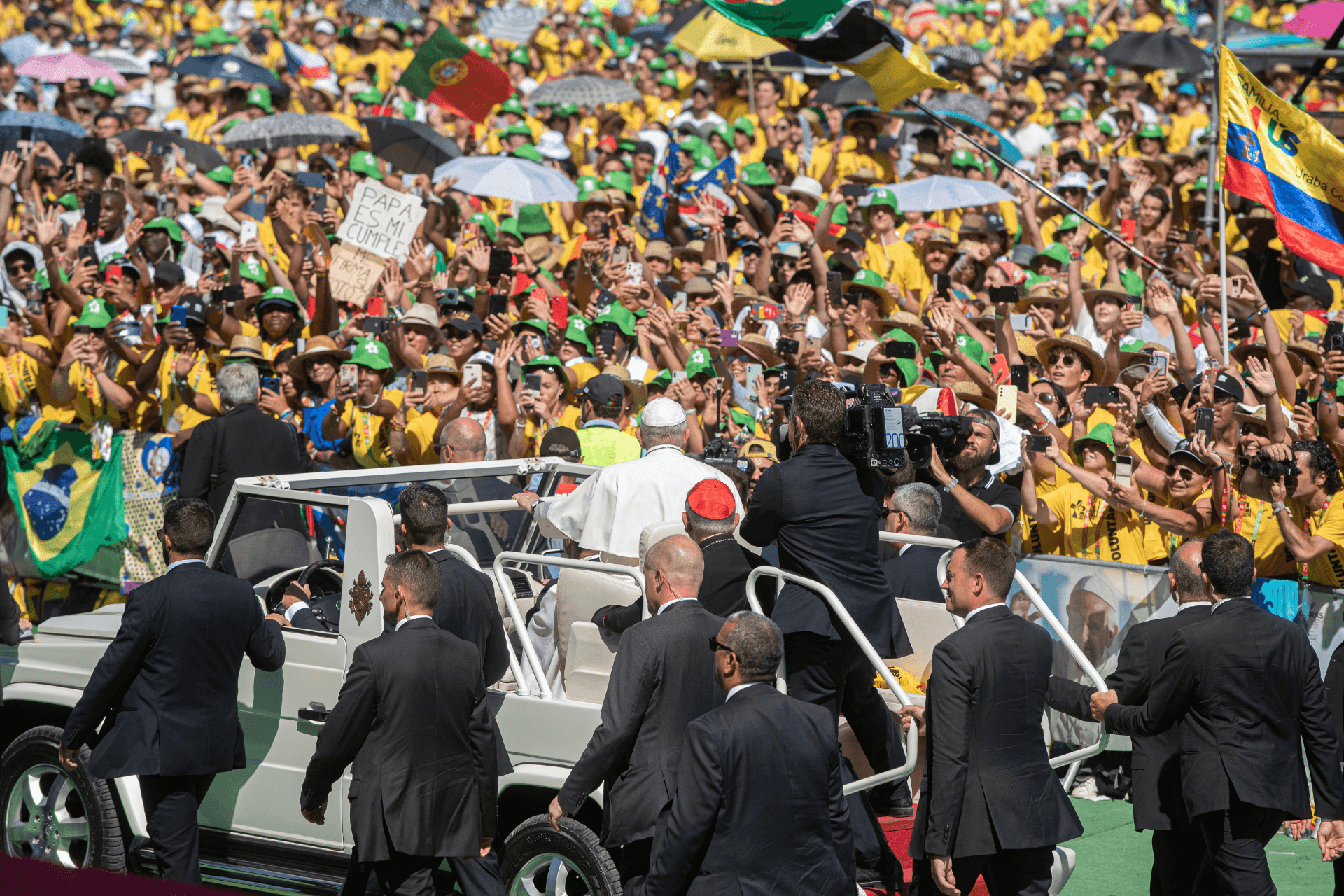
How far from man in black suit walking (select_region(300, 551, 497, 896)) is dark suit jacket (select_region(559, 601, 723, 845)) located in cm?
49

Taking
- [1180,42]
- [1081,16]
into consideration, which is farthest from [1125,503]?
[1081,16]

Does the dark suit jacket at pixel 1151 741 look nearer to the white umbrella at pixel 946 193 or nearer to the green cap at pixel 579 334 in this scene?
the green cap at pixel 579 334

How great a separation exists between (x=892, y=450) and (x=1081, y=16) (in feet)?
55.3

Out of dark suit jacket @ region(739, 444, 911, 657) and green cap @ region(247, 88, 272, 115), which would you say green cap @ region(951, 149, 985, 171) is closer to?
dark suit jacket @ region(739, 444, 911, 657)

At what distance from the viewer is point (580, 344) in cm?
1032

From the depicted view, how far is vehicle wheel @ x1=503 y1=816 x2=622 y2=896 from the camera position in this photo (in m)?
5.27

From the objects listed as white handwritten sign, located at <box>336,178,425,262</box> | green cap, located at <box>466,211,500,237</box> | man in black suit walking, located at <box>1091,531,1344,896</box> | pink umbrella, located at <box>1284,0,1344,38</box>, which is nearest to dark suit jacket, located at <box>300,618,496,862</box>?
man in black suit walking, located at <box>1091,531,1344,896</box>

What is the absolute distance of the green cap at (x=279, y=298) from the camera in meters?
10.4

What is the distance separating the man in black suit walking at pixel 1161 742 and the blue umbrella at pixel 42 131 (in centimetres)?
1381

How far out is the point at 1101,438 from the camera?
812cm

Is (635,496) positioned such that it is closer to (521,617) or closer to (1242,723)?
(521,617)

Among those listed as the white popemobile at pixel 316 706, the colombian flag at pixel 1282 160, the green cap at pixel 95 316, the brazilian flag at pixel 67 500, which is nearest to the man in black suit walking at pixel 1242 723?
the white popemobile at pixel 316 706

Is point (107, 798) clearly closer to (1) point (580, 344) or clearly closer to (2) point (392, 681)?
(2) point (392, 681)

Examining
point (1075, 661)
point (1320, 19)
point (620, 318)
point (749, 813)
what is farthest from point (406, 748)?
point (1320, 19)
